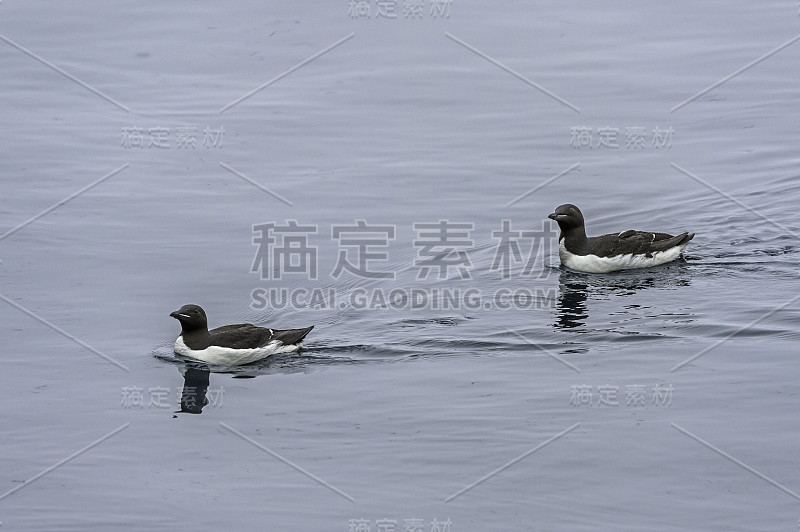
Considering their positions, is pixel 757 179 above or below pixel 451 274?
above

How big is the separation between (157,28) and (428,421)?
19695 mm

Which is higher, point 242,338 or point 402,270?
point 402,270

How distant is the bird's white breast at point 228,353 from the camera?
16.6 m

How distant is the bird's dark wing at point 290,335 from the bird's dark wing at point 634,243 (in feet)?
18.3

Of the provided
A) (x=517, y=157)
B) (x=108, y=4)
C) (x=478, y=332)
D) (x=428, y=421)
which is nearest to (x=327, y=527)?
(x=428, y=421)

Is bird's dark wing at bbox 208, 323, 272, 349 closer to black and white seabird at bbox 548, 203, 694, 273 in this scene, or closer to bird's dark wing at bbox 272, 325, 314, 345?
bird's dark wing at bbox 272, 325, 314, 345

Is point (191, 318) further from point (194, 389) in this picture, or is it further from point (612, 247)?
point (612, 247)

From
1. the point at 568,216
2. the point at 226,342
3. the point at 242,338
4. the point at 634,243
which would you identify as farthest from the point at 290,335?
the point at 634,243

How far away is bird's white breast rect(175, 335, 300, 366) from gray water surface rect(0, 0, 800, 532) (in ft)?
0.61

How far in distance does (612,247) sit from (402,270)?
3.46 m

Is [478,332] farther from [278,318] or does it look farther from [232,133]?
[232,133]

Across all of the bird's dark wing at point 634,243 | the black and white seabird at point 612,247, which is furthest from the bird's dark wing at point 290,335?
the bird's dark wing at point 634,243

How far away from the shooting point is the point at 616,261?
65.4ft

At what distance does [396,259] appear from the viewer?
66.2 ft
